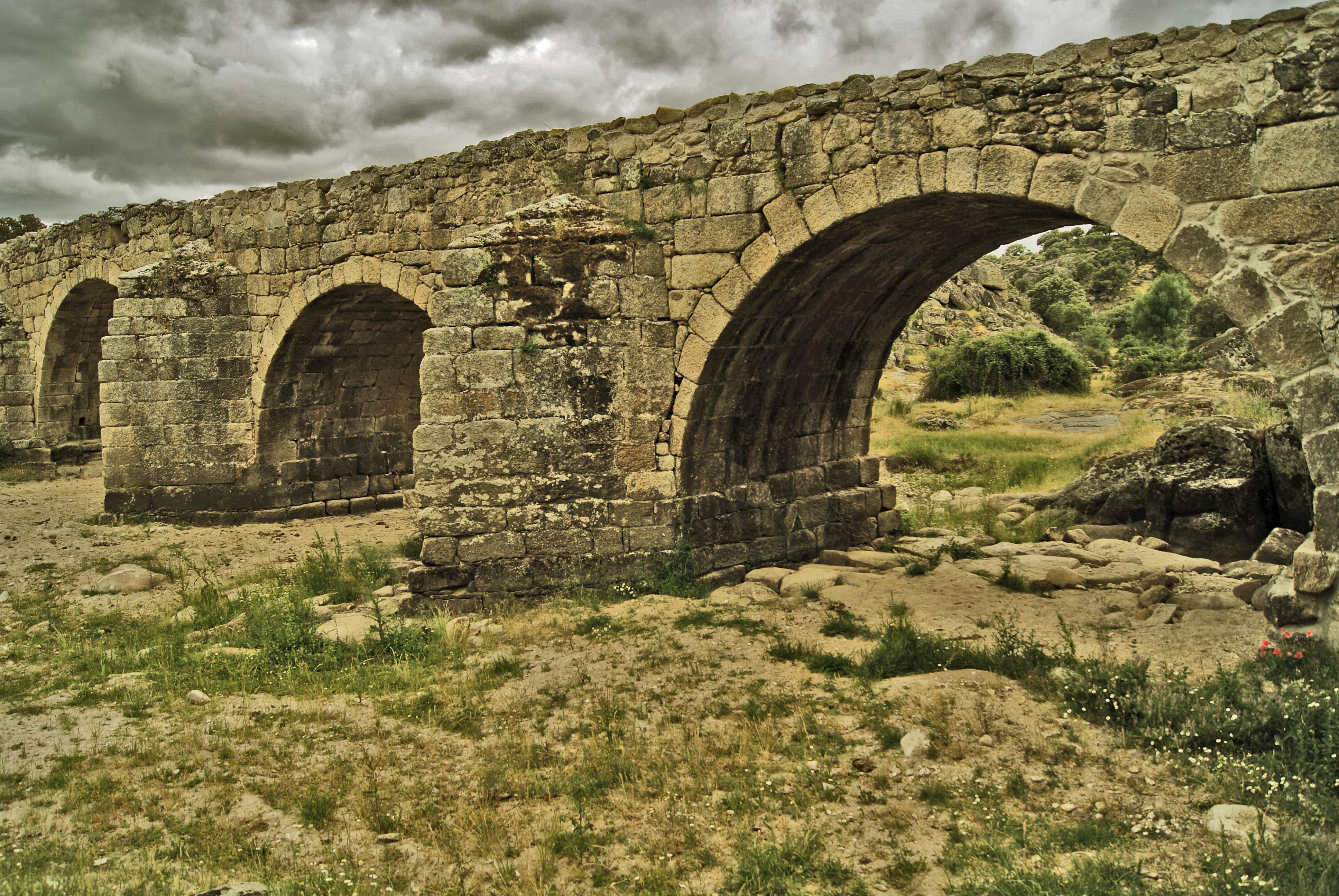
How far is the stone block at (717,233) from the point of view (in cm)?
705

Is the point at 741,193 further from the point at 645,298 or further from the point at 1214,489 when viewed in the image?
the point at 1214,489

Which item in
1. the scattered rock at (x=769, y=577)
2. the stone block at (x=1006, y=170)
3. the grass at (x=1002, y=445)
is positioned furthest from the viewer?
the grass at (x=1002, y=445)

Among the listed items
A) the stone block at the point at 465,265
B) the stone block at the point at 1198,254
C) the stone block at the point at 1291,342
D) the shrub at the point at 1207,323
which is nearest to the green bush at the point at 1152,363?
the shrub at the point at 1207,323

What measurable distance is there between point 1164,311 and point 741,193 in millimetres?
22998

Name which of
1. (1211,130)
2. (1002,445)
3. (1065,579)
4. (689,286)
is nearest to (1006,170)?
(1211,130)

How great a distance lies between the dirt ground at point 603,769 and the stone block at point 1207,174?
8.57 feet

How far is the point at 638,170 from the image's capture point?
7555 mm

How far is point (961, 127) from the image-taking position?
6.06 metres

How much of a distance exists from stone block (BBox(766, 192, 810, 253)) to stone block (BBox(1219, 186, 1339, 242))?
8.70ft

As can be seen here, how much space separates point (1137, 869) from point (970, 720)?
148cm

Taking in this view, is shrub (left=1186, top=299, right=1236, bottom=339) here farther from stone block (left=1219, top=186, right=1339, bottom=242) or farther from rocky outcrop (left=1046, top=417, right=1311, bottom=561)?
stone block (left=1219, top=186, right=1339, bottom=242)

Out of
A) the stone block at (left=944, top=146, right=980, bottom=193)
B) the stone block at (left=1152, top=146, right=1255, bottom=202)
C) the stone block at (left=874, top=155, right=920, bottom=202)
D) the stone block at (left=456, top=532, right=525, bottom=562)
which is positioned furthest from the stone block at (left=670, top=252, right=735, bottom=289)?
the stone block at (left=1152, top=146, right=1255, bottom=202)

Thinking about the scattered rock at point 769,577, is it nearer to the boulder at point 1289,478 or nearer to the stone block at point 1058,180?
the stone block at point 1058,180

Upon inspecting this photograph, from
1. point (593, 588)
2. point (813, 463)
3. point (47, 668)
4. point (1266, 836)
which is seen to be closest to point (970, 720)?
point (1266, 836)
